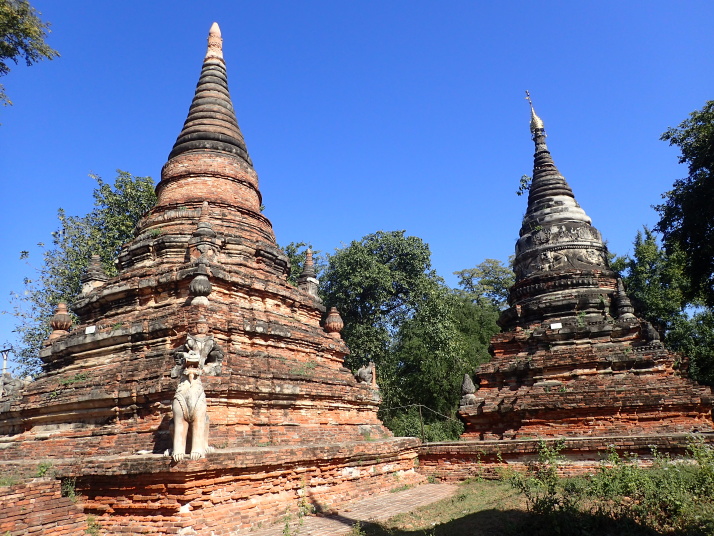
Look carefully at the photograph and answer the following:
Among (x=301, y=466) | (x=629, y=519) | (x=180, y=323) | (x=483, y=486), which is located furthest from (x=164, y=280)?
(x=629, y=519)

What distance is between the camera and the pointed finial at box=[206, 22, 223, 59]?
18.6 m

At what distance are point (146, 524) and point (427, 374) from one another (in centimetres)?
1988

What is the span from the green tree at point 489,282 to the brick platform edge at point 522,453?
29547 mm

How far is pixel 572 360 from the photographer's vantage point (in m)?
13.8

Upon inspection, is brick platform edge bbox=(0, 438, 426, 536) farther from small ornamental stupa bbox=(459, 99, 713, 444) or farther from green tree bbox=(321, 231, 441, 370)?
green tree bbox=(321, 231, 441, 370)

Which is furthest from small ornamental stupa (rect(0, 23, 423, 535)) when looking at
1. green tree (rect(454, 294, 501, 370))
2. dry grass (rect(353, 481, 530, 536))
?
green tree (rect(454, 294, 501, 370))

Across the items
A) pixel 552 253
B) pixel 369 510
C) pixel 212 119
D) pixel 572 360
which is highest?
pixel 212 119

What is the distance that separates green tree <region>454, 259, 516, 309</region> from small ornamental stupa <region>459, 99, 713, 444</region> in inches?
963

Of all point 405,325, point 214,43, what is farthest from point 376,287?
point 214,43

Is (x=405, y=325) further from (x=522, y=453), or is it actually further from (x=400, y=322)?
(x=522, y=453)

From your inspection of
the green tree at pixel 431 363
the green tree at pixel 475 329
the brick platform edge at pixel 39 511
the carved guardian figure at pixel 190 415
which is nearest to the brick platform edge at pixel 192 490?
the brick platform edge at pixel 39 511

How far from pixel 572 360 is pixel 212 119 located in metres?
13.3

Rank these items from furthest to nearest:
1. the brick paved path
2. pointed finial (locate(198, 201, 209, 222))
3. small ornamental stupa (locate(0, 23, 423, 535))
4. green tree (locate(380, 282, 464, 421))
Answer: green tree (locate(380, 282, 464, 421)) < pointed finial (locate(198, 201, 209, 222)) < the brick paved path < small ornamental stupa (locate(0, 23, 423, 535))

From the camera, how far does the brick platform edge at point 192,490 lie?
7.05 metres
